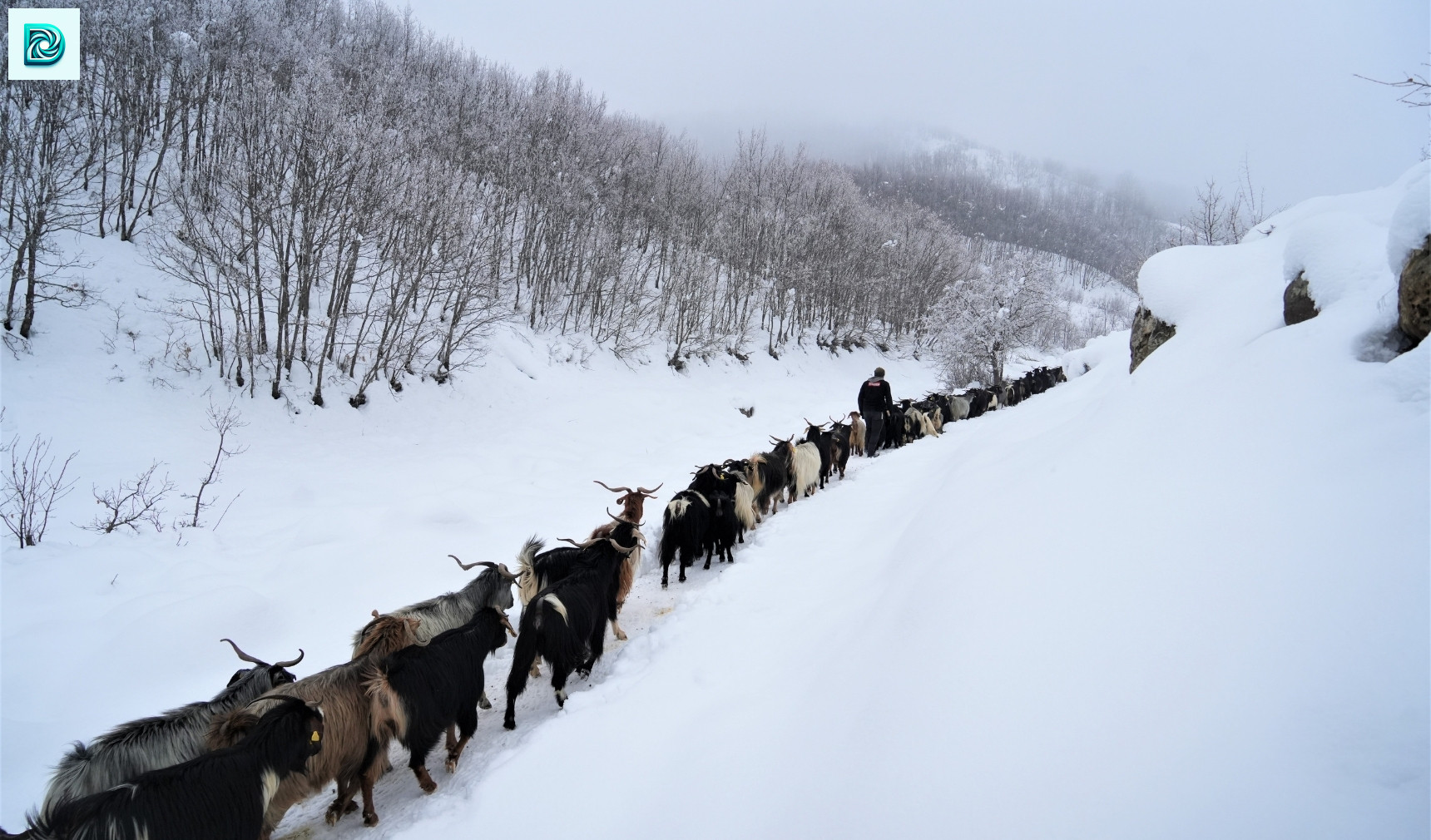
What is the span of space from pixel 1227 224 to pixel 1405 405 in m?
→ 23.9

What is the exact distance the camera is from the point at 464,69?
91.0ft

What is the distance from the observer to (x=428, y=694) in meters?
3.03

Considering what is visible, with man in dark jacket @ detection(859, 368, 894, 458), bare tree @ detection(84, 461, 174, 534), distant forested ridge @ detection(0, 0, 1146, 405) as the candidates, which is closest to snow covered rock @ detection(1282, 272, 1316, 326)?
man in dark jacket @ detection(859, 368, 894, 458)

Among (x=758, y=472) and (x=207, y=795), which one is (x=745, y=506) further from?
(x=207, y=795)

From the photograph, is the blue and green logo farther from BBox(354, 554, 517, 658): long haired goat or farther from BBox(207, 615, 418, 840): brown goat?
BBox(207, 615, 418, 840): brown goat

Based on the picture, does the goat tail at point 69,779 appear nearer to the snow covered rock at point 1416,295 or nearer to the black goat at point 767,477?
the black goat at point 767,477

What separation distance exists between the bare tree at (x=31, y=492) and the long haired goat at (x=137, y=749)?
3539mm

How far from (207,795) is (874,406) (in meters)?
11.7

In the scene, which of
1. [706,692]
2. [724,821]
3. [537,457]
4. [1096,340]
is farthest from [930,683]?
[1096,340]

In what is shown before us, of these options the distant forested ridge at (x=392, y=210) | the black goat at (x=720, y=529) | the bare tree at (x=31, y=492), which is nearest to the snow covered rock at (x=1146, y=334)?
the black goat at (x=720, y=529)

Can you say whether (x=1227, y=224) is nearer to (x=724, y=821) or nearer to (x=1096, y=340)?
Answer: (x=1096, y=340)

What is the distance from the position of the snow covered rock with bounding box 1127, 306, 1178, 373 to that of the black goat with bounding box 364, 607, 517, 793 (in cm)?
877

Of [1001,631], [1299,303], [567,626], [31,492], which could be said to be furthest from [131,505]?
[1299,303]

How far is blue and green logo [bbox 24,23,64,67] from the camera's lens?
889cm
